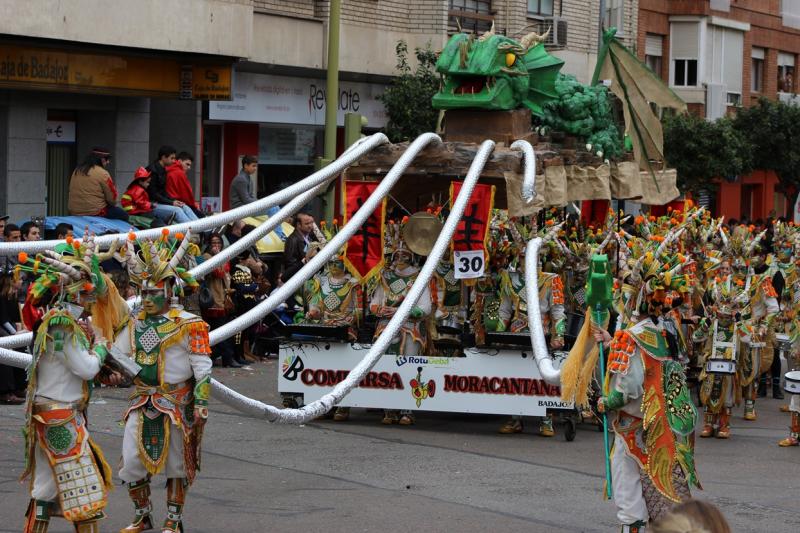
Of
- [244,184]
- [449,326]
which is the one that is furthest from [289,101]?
[449,326]

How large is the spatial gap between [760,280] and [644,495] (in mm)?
7575

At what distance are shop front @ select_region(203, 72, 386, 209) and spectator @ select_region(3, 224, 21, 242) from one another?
9.81 metres

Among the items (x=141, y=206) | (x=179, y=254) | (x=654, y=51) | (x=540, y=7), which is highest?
(x=654, y=51)

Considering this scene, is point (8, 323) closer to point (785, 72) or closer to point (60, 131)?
point (60, 131)

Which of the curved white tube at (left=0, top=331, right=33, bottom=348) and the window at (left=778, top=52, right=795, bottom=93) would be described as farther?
the window at (left=778, top=52, right=795, bottom=93)

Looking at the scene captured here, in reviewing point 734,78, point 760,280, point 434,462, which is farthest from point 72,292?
point 734,78

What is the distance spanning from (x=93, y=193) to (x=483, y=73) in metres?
5.42

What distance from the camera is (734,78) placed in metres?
43.3

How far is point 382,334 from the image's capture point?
12820mm

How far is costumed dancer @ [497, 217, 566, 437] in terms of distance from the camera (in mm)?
14148

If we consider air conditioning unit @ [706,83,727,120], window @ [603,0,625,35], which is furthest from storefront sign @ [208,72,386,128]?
air conditioning unit @ [706,83,727,120]

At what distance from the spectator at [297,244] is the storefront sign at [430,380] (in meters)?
4.05

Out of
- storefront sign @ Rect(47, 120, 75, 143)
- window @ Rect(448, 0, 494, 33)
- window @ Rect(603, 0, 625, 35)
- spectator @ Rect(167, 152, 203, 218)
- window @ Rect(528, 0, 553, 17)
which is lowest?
spectator @ Rect(167, 152, 203, 218)

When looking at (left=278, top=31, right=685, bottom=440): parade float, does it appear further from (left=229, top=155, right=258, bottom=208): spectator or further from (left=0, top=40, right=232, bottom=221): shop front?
(left=0, top=40, right=232, bottom=221): shop front
